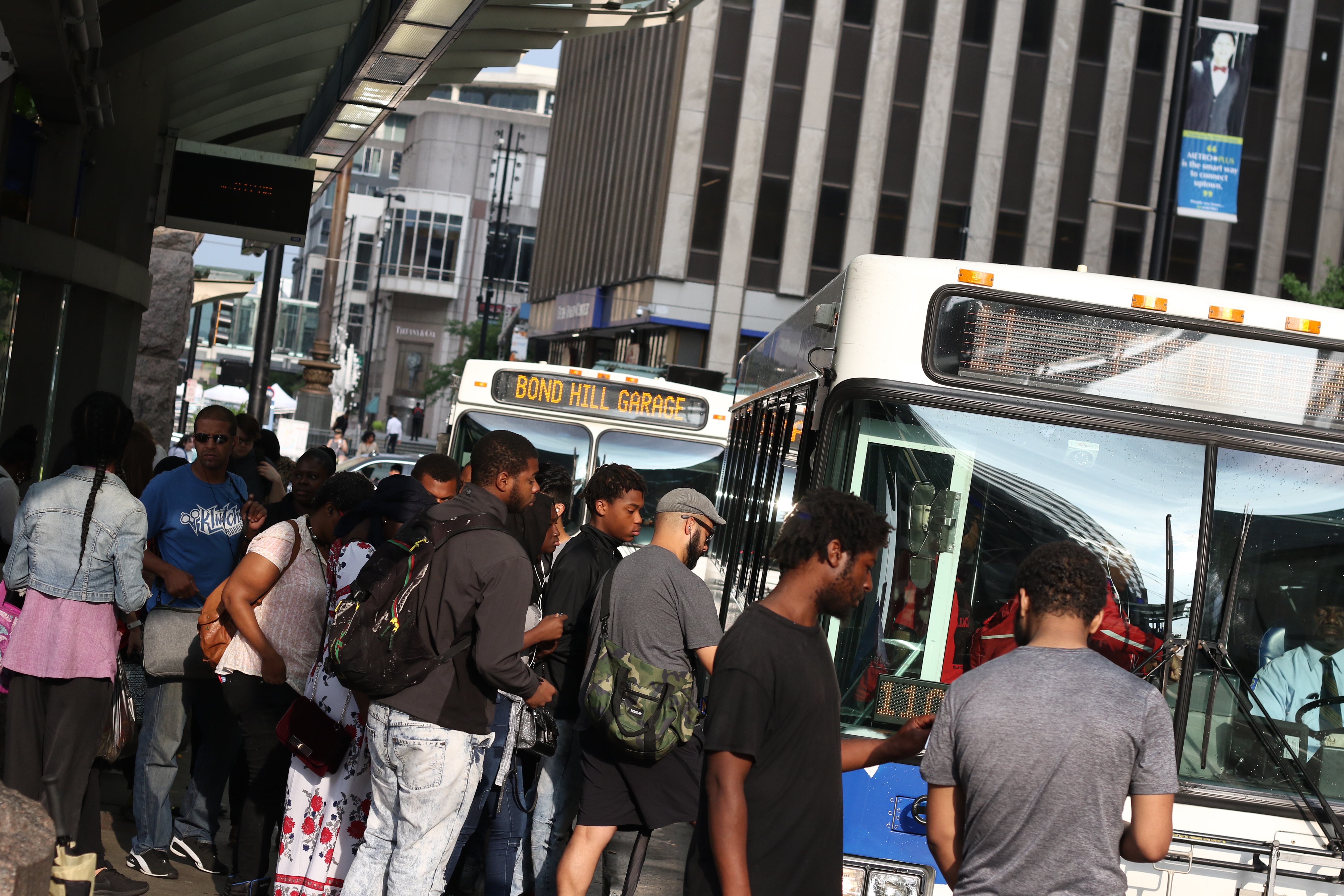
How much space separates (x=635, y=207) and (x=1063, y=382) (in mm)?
40428

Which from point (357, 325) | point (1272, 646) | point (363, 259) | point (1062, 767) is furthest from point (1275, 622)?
point (357, 325)

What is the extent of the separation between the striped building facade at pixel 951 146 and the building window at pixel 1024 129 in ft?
0.18

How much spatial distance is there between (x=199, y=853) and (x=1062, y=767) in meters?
4.63

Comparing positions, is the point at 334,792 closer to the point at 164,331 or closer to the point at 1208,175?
the point at 1208,175

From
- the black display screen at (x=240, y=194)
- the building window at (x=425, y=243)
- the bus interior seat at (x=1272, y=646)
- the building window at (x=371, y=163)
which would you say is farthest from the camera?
the building window at (x=371, y=163)

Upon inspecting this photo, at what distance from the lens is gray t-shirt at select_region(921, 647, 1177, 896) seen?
3074mm

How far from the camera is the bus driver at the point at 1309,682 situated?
4.61 m

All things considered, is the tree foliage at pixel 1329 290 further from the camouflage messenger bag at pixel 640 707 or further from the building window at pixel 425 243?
the building window at pixel 425 243

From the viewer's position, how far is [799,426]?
24.7ft

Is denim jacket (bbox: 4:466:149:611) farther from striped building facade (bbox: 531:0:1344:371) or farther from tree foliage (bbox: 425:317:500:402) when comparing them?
tree foliage (bbox: 425:317:500:402)

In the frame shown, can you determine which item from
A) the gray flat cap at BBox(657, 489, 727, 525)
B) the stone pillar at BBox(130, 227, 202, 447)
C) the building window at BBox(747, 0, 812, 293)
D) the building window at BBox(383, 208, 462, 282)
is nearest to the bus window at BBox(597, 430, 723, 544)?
the gray flat cap at BBox(657, 489, 727, 525)

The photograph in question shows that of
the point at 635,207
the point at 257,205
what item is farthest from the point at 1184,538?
the point at 635,207

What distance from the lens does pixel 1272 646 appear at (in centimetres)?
464

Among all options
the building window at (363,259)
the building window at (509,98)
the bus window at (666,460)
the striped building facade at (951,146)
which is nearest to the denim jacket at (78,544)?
the bus window at (666,460)
